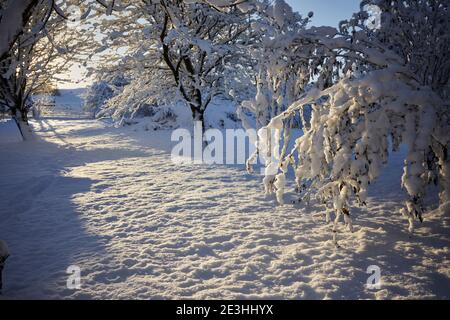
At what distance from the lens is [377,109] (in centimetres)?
335

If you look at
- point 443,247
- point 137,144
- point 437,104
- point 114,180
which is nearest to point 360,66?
point 437,104

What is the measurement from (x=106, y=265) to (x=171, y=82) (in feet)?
29.2

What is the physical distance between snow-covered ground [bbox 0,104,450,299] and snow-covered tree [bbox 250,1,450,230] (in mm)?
559

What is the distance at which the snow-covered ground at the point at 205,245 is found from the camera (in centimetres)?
290

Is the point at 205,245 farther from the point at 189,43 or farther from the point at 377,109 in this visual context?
the point at 189,43

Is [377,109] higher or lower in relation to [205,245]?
higher

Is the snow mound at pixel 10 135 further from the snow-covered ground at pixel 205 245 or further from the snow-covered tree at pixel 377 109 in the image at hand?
the snow-covered tree at pixel 377 109

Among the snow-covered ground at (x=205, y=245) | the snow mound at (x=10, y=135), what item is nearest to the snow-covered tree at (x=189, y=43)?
the snow-covered ground at (x=205, y=245)

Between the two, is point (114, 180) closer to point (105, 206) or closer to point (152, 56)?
point (105, 206)

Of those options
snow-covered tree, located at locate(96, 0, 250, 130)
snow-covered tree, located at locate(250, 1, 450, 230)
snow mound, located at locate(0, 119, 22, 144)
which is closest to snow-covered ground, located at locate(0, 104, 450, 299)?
snow-covered tree, located at locate(250, 1, 450, 230)

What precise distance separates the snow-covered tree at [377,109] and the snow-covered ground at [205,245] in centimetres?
56

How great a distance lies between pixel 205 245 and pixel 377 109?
2.71m

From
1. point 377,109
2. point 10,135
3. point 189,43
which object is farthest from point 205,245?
point 10,135

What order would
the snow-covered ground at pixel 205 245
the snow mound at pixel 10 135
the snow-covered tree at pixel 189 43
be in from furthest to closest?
the snow mound at pixel 10 135
the snow-covered tree at pixel 189 43
the snow-covered ground at pixel 205 245
